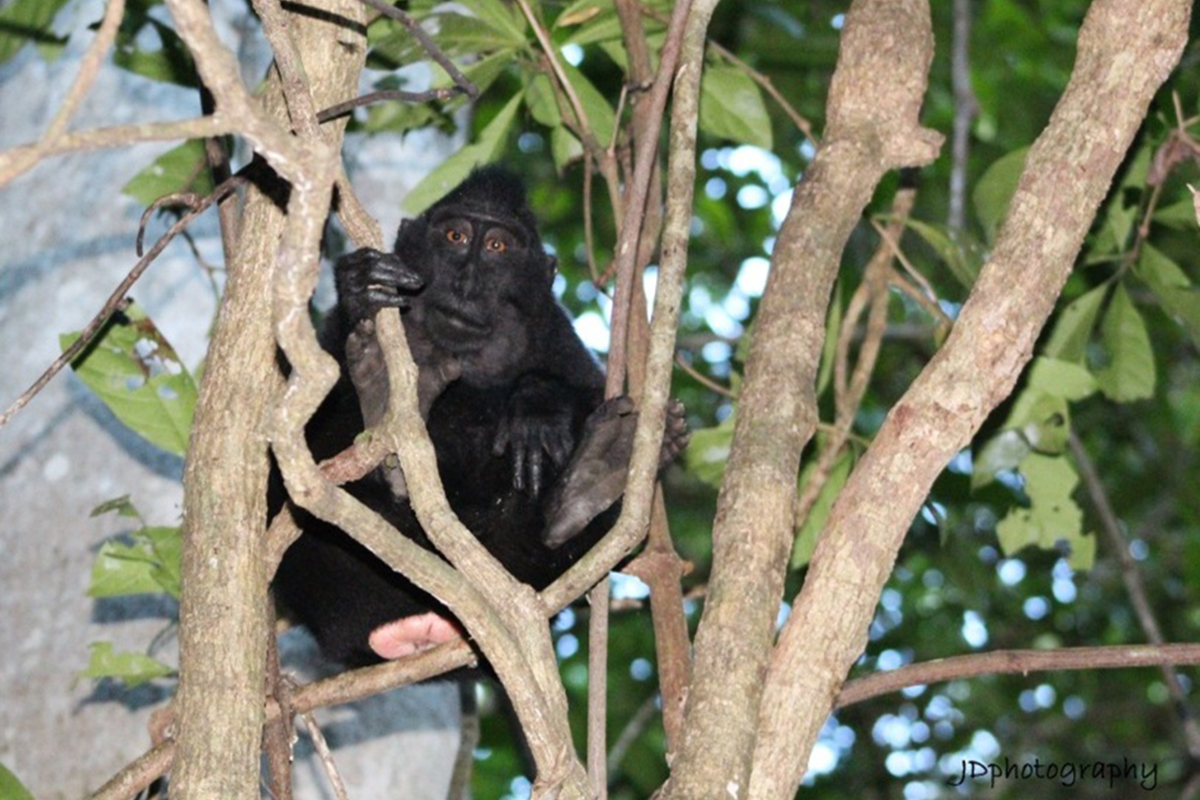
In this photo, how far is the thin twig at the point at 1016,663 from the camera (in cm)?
258

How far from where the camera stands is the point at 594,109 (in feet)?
12.5

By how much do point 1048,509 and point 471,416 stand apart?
4.83ft

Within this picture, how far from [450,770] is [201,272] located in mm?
1552

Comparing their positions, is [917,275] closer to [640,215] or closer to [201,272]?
[640,215]

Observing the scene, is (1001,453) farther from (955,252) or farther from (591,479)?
(591,479)

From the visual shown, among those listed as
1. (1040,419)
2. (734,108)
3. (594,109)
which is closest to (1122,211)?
(1040,419)

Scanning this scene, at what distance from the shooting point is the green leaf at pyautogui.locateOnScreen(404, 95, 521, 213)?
12.6ft

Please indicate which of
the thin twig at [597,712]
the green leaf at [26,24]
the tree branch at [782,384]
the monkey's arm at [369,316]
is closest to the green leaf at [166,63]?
the green leaf at [26,24]

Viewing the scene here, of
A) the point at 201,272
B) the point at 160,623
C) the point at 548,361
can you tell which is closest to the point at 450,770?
the point at 160,623

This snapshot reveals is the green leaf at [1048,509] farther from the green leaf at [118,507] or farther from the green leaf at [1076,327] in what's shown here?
the green leaf at [118,507]

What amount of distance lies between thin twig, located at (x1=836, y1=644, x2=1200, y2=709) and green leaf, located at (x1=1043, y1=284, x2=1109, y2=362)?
1428 mm

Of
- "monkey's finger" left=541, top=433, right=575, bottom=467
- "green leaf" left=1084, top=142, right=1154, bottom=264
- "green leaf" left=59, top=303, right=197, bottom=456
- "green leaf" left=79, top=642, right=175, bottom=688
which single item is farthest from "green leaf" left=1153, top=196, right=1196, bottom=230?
"green leaf" left=79, top=642, right=175, bottom=688

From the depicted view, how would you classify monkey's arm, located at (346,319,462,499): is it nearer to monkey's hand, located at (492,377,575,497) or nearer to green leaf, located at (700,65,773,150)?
monkey's hand, located at (492,377,575,497)

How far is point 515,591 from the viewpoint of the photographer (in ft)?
7.10
